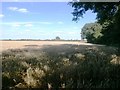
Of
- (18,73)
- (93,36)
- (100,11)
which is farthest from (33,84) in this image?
(93,36)

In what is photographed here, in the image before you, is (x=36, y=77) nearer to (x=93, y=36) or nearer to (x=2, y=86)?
(x=2, y=86)

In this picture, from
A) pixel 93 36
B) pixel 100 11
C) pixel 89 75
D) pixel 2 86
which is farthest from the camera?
pixel 93 36

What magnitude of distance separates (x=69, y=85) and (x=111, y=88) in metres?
1.18

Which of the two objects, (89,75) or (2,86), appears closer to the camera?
(2,86)

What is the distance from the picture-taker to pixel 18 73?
8.38 meters

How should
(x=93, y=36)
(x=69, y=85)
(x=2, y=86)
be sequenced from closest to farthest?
(x=69, y=85), (x=2, y=86), (x=93, y=36)

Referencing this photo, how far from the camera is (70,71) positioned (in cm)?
823

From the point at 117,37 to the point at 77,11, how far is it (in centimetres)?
521

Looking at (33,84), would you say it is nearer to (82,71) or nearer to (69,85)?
(69,85)

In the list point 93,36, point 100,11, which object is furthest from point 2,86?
point 93,36

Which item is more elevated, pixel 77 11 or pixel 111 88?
pixel 77 11

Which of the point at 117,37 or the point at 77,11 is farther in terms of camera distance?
the point at 117,37

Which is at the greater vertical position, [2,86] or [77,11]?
[77,11]

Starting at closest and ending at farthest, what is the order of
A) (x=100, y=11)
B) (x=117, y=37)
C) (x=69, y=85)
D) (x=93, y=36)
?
(x=69, y=85) < (x=100, y=11) < (x=117, y=37) < (x=93, y=36)
